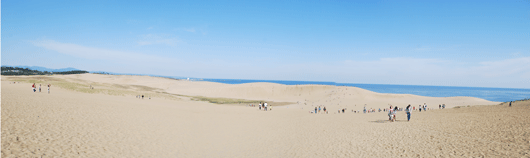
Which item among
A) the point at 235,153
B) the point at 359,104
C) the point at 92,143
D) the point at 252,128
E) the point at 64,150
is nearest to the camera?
the point at 64,150

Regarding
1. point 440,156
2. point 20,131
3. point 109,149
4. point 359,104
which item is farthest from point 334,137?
point 359,104

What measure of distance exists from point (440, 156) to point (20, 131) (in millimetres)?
18241

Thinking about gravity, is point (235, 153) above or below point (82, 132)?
below

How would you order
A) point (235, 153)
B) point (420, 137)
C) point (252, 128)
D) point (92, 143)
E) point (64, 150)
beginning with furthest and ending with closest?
1. point (252, 128)
2. point (420, 137)
3. point (235, 153)
4. point (92, 143)
5. point (64, 150)

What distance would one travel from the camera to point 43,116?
13.6 metres

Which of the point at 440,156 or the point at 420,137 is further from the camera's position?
the point at 420,137

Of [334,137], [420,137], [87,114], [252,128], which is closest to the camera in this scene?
[420,137]

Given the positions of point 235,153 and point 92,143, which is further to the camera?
point 235,153

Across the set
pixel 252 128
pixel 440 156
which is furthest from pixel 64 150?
pixel 440 156

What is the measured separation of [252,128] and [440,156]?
11.9 metres

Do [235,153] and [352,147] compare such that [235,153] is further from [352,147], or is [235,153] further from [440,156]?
[440,156]

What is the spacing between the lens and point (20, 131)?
1014 cm

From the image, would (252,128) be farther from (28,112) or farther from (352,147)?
(28,112)

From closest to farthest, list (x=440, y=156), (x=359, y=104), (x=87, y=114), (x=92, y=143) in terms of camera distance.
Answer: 1. (x=440, y=156)
2. (x=92, y=143)
3. (x=87, y=114)
4. (x=359, y=104)
